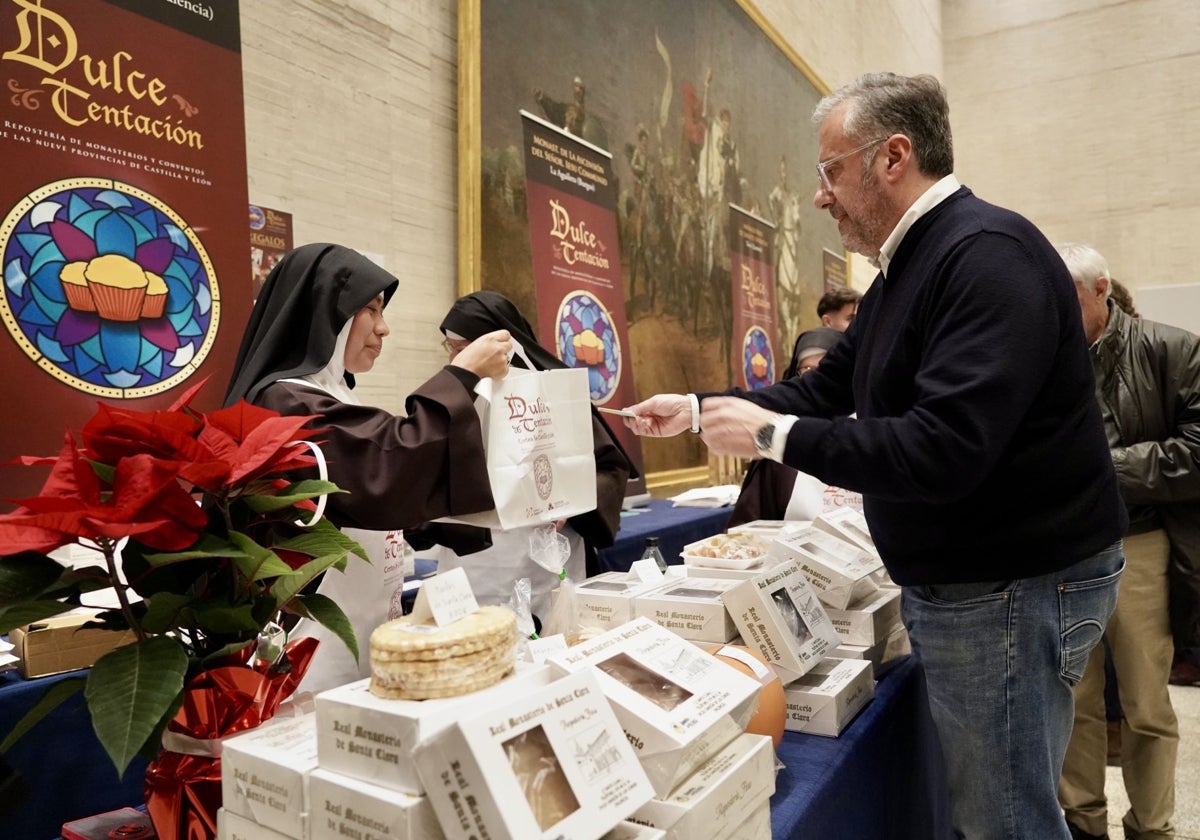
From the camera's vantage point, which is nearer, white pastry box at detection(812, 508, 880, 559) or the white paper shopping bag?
the white paper shopping bag

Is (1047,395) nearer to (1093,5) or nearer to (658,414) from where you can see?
(658,414)

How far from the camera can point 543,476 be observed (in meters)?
1.99

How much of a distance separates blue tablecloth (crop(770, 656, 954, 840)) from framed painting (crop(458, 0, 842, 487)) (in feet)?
8.81

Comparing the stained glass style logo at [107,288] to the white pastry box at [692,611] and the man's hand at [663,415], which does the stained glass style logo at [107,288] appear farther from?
the white pastry box at [692,611]

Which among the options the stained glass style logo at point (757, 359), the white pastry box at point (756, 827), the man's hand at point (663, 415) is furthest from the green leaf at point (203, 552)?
the stained glass style logo at point (757, 359)

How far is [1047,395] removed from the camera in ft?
5.18

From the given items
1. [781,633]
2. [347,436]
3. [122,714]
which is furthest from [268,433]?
[781,633]

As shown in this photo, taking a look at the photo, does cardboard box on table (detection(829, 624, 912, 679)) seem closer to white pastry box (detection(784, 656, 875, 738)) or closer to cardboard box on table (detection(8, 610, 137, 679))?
white pastry box (detection(784, 656, 875, 738))

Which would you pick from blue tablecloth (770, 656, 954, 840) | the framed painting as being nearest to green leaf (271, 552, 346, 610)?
blue tablecloth (770, 656, 954, 840)

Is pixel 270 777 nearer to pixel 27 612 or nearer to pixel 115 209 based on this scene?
pixel 27 612

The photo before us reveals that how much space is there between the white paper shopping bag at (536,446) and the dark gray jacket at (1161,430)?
6.69 ft

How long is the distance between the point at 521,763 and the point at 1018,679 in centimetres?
116

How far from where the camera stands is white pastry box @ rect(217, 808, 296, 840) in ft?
3.34

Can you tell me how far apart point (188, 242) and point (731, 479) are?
163 inches
